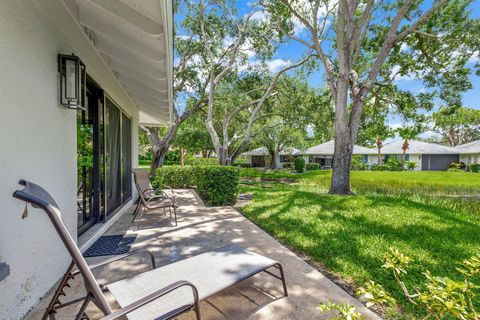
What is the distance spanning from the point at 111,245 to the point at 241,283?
252 cm

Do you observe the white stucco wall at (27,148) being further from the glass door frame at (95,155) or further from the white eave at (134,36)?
the glass door frame at (95,155)

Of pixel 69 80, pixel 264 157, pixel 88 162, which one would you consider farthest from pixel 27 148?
pixel 264 157

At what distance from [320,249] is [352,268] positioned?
0.65 meters

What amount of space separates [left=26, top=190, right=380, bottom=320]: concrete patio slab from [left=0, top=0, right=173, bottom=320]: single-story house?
1.63ft

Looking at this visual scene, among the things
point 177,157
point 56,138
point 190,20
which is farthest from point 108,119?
point 177,157

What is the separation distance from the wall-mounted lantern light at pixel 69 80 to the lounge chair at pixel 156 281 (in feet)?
5.74

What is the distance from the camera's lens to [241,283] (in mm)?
2855

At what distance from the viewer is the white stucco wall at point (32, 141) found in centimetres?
206

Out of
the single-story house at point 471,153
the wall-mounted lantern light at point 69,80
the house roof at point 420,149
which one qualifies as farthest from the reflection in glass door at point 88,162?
the house roof at point 420,149

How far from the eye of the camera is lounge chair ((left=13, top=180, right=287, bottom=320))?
4.72ft

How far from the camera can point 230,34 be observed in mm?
11867

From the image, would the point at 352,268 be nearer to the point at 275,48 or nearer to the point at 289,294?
the point at 289,294

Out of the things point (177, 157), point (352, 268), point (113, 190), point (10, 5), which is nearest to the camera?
point (10, 5)

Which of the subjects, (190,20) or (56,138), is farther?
(190,20)
